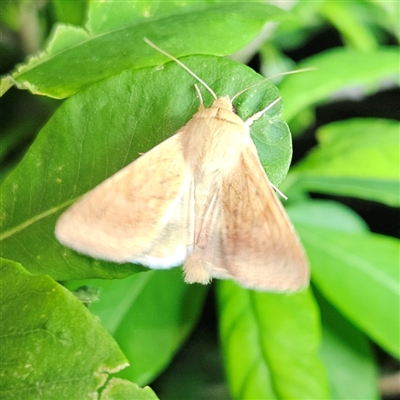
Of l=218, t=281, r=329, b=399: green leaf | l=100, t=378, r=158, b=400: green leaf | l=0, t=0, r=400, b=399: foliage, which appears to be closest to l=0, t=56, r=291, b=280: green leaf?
l=0, t=0, r=400, b=399: foliage

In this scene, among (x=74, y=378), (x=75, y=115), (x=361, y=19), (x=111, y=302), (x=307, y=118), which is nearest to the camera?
(x=74, y=378)

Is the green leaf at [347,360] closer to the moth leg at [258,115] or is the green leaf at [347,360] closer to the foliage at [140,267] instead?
the foliage at [140,267]

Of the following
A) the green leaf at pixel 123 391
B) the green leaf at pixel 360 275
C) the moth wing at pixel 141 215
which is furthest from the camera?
the green leaf at pixel 360 275

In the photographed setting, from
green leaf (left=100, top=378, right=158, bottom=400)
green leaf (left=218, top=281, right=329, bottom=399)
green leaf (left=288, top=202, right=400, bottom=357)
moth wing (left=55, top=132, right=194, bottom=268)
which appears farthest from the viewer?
green leaf (left=288, top=202, right=400, bottom=357)

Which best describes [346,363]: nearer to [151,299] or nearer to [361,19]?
[151,299]

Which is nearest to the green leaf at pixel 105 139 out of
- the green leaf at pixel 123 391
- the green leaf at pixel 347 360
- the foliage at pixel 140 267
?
the foliage at pixel 140 267

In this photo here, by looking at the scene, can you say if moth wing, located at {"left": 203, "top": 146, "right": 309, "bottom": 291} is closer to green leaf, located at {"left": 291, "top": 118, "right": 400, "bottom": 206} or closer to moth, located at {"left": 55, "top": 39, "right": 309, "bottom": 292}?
moth, located at {"left": 55, "top": 39, "right": 309, "bottom": 292}

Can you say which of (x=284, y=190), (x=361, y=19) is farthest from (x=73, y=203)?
(x=361, y=19)

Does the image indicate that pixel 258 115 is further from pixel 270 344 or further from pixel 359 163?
pixel 359 163
